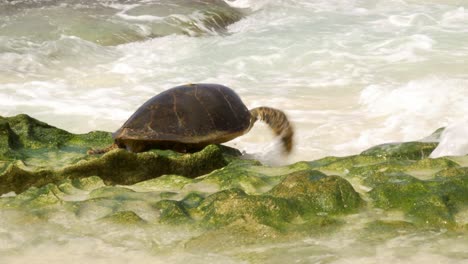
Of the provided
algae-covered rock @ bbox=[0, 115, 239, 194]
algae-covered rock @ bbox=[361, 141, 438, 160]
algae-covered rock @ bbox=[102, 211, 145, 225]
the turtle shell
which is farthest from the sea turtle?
algae-covered rock @ bbox=[102, 211, 145, 225]

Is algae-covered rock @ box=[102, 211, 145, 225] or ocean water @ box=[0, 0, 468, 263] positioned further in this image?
ocean water @ box=[0, 0, 468, 263]

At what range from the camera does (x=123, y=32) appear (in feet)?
50.8

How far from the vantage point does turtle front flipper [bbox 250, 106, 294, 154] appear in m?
6.18

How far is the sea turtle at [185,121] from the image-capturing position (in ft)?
17.1

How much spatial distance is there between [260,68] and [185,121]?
21.9 ft

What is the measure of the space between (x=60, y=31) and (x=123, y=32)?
1.42 m

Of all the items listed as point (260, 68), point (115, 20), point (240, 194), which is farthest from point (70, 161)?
point (115, 20)

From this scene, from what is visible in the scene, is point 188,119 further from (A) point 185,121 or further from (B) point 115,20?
(B) point 115,20

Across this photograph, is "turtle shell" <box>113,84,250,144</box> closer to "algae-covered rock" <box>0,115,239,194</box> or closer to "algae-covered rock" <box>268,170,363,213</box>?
"algae-covered rock" <box>0,115,239,194</box>

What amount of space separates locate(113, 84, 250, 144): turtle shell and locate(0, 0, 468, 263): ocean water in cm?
59

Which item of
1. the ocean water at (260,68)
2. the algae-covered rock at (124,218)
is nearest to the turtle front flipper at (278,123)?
the ocean water at (260,68)

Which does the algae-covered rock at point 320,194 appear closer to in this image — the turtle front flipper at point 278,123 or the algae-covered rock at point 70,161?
the algae-covered rock at point 70,161

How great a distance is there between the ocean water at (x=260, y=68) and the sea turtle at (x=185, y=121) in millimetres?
563

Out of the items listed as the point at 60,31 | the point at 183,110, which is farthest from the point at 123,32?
the point at 183,110
